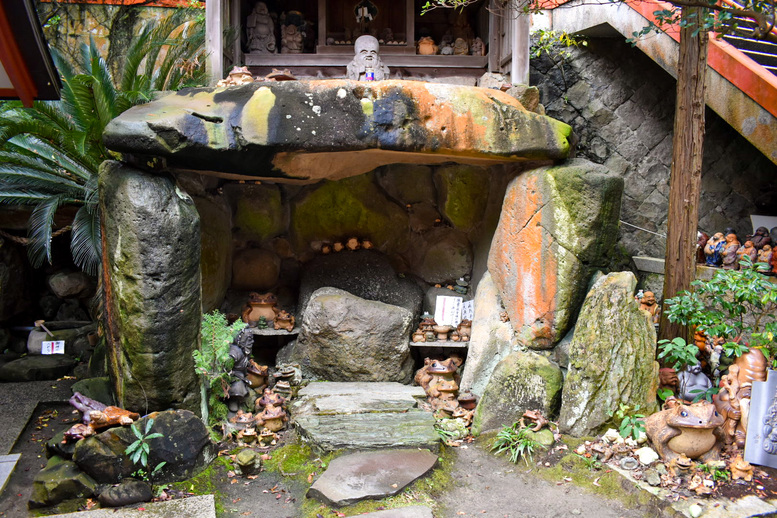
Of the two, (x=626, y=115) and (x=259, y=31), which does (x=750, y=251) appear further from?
(x=259, y=31)

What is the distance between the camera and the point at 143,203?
466 cm

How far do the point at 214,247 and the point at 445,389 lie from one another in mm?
2926

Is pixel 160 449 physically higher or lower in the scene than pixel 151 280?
lower

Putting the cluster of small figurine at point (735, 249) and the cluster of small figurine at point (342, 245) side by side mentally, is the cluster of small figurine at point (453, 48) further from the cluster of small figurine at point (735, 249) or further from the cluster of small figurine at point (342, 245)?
the cluster of small figurine at point (735, 249)

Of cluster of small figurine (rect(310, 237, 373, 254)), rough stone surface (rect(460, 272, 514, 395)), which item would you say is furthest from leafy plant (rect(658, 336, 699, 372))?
cluster of small figurine (rect(310, 237, 373, 254))

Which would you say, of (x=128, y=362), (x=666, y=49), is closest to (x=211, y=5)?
(x=128, y=362)

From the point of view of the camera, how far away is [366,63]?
21.0ft

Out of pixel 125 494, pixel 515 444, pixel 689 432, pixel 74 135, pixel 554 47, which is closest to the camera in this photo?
pixel 125 494

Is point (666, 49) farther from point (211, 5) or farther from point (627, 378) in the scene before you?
point (211, 5)

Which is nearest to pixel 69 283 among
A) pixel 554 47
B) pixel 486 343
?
pixel 486 343

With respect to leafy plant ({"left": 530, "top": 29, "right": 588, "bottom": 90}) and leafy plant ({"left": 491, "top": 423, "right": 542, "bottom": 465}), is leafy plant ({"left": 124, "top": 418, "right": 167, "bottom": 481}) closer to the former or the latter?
leafy plant ({"left": 491, "top": 423, "right": 542, "bottom": 465})

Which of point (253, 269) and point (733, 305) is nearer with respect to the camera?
point (733, 305)

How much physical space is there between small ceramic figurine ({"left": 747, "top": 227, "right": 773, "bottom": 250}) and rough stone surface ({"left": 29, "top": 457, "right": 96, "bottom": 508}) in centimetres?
636

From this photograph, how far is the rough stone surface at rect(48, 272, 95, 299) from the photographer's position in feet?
24.6
